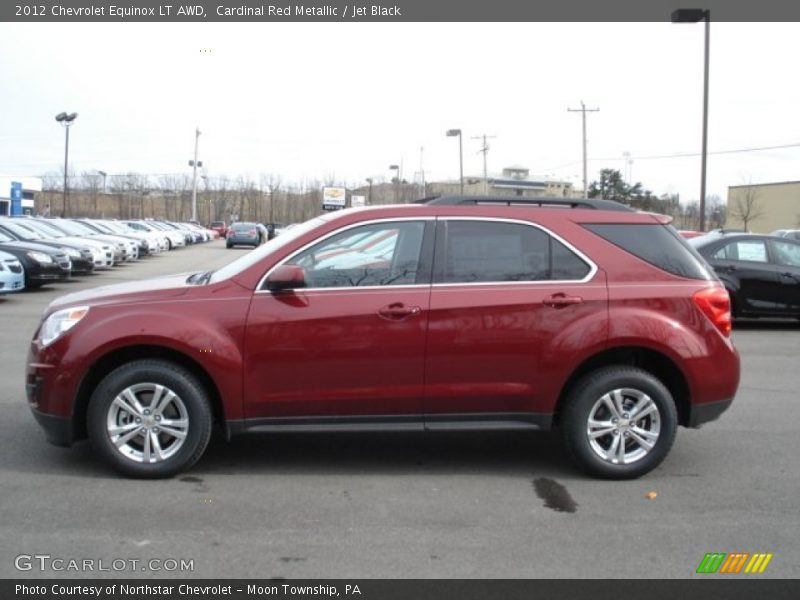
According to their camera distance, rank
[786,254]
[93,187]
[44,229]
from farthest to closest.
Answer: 1. [93,187]
2. [44,229]
3. [786,254]

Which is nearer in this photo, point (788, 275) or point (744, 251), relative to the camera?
point (788, 275)

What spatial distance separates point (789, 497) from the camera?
209 inches

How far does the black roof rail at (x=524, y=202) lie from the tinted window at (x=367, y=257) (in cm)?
36

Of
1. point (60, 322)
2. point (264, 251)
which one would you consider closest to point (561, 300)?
point (264, 251)

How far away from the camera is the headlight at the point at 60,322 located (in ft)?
17.5

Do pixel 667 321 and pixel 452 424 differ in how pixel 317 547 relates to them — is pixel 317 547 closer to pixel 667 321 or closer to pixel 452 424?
pixel 452 424

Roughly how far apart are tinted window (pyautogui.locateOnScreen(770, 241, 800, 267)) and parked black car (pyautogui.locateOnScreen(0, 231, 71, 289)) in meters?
14.2

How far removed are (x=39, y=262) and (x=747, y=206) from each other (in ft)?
217

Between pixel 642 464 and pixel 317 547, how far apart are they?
2404 mm

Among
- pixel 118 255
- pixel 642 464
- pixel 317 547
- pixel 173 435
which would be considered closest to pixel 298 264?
pixel 173 435

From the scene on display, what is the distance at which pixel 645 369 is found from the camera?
5.86 metres

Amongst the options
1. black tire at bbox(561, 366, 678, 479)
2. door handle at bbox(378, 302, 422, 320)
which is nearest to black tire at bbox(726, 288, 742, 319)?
black tire at bbox(561, 366, 678, 479)

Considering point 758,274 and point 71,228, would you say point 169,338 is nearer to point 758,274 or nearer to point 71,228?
point 758,274

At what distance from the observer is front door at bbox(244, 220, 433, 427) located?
5285 millimetres
